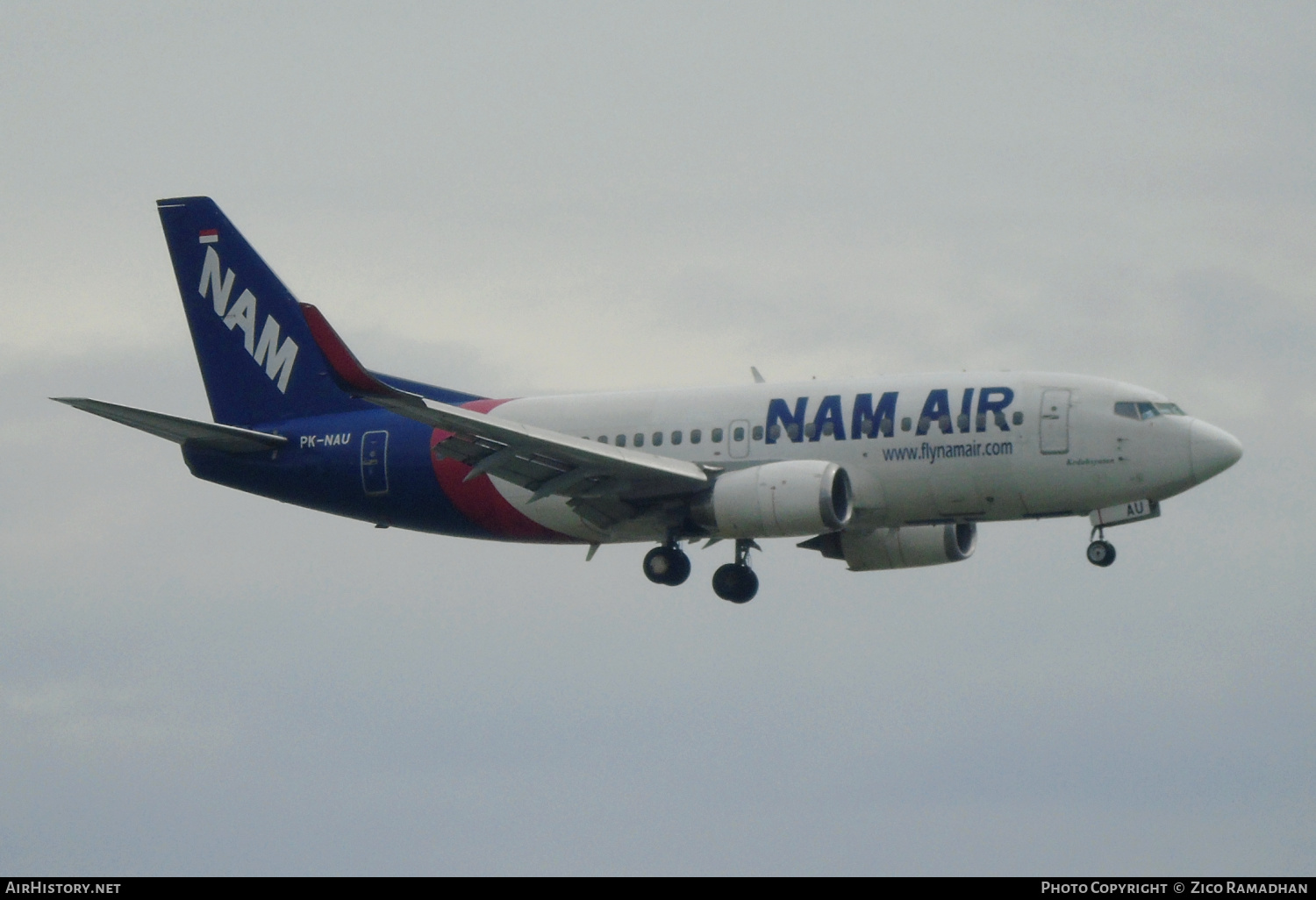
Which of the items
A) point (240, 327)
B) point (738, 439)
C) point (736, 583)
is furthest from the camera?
point (240, 327)

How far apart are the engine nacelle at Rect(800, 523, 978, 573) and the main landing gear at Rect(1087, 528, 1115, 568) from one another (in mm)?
5148

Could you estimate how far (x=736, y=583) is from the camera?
4994 cm

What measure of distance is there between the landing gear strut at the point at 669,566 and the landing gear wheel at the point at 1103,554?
365 inches

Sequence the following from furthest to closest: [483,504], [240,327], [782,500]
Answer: [240,327] → [483,504] → [782,500]

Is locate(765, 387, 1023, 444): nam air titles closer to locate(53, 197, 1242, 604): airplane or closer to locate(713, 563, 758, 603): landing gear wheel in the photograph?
locate(53, 197, 1242, 604): airplane

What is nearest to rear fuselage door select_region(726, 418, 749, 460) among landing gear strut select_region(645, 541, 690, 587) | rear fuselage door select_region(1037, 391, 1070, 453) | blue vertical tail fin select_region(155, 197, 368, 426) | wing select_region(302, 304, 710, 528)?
wing select_region(302, 304, 710, 528)

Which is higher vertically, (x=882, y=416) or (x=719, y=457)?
(x=882, y=416)

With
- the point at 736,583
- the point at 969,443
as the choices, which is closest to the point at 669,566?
the point at 736,583

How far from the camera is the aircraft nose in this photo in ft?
149

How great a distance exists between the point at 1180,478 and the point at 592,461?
42.0ft

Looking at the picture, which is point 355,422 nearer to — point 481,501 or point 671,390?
point 481,501

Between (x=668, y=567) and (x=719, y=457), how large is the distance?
2.82m

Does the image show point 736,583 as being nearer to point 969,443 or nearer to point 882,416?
point 882,416

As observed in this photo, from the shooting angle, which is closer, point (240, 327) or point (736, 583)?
point (736, 583)
